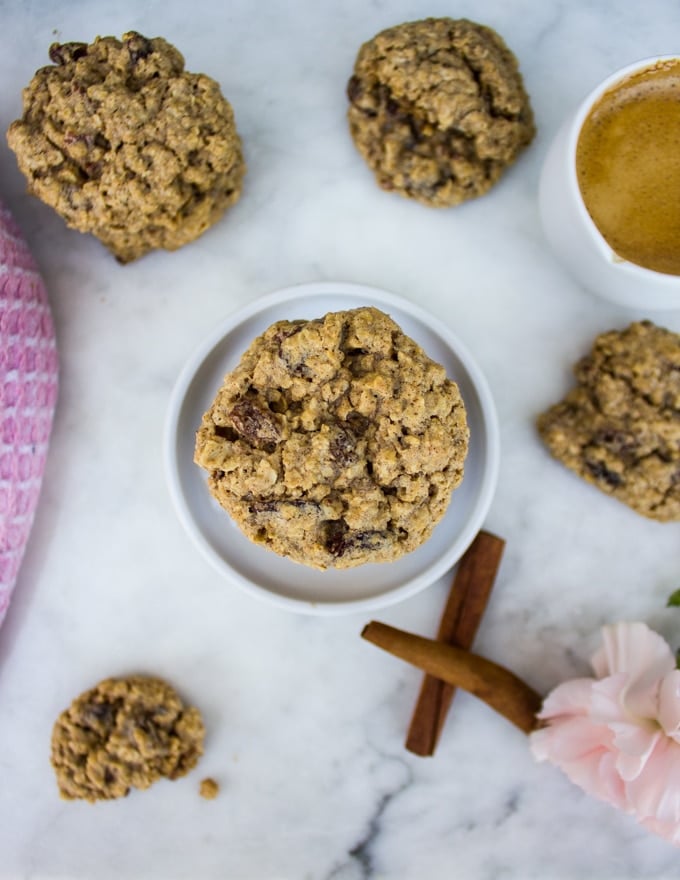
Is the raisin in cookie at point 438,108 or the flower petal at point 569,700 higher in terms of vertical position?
the raisin in cookie at point 438,108

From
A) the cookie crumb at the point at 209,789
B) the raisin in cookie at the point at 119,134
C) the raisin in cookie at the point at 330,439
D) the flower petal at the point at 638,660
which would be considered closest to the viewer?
the raisin in cookie at the point at 330,439

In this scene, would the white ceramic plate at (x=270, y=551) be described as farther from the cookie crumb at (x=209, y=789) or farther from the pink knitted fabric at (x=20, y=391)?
the cookie crumb at (x=209, y=789)

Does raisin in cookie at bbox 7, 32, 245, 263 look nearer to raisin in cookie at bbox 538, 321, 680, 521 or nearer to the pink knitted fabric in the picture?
the pink knitted fabric

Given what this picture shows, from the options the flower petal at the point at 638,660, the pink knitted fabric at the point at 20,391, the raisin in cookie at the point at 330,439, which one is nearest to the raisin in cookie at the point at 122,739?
the pink knitted fabric at the point at 20,391

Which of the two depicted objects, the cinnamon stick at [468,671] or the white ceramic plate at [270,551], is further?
the cinnamon stick at [468,671]

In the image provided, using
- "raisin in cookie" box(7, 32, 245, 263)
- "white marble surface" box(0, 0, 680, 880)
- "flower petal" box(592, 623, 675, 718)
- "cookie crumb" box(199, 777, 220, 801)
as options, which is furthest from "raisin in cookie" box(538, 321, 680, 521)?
"cookie crumb" box(199, 777, 220, 801)

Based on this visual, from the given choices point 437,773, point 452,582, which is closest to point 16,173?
point 452,582

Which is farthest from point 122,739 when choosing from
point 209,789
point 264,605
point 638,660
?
point 638,660
